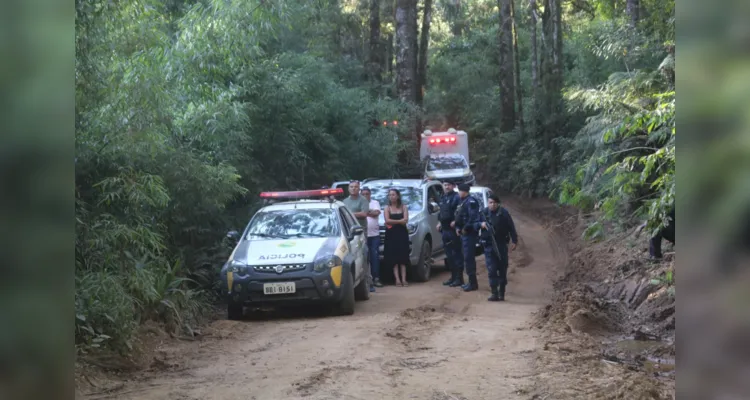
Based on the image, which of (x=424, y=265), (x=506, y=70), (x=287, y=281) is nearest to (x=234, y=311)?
(x=287, y=281)

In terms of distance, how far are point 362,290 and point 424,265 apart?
9.72ft

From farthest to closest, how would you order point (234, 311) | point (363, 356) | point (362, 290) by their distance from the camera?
point (362, 290)
point (234, 311)
point (363, 356)

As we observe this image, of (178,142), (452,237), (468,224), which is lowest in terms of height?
(452,237)

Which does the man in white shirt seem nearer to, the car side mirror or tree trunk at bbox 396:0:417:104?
the car side mirror

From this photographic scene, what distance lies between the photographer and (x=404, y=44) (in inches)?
1006

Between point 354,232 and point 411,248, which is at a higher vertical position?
point 354,232

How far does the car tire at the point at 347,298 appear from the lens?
1104 centimetres

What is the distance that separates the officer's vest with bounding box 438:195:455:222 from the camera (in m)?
14.4

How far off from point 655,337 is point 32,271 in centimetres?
851

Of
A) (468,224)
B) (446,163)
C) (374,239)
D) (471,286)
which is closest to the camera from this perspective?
(468,224)

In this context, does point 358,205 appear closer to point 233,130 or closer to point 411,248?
point 411,248

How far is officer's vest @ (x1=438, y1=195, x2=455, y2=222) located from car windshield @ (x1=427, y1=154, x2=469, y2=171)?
1439 centimetres

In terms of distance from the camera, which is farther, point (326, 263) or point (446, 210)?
point (446, 210)

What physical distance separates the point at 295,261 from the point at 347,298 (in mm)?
979
